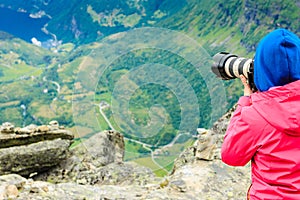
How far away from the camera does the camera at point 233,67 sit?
16.2ft

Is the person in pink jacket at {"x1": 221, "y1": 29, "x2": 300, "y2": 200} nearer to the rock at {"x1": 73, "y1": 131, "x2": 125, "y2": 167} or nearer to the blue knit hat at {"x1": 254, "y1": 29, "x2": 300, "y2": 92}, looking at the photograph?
the blue knit hat at {"x1": 254, "y1": 29, "x2": 300, "y2": 92}

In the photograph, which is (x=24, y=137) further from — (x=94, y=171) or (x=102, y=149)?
(x=102, y=149)

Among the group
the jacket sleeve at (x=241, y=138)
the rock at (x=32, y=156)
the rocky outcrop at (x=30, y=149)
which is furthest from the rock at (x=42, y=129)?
the jacket sleeve at (x=241, y=138)

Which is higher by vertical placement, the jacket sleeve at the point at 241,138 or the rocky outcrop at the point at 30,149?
the jacket sleeve at the point at 241,138

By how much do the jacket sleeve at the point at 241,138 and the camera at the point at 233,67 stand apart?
0.52 meters

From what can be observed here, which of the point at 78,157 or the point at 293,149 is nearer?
the point at 293,149

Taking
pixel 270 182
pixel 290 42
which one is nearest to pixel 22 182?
pixel 270 182

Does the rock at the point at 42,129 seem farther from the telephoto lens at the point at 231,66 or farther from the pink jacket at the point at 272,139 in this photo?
the pink jacket at the point at 272,139

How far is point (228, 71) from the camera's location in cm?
557

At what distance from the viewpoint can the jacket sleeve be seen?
14.0ft

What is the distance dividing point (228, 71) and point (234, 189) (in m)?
4.62

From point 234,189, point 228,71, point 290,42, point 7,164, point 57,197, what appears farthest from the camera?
point 7,164

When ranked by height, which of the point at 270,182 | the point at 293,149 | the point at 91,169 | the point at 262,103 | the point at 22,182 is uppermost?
the point at 262,103

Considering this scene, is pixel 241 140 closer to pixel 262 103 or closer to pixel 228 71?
pixel 262 103
